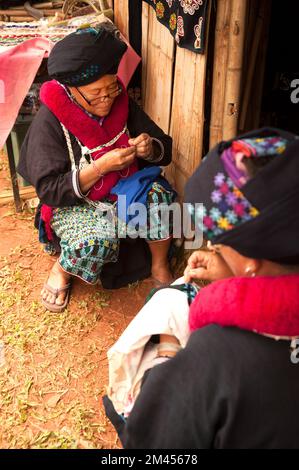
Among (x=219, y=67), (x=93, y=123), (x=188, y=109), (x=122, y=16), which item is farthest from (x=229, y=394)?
(x=122, y=16)

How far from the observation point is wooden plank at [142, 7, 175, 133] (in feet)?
10.6

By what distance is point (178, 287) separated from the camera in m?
1.90

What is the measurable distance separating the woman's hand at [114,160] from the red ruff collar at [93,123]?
0.15 m

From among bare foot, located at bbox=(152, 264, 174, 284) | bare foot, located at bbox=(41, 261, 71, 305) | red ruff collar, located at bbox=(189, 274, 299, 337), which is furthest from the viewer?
bare foot, located at bbox=(152, 264, 174, 284)

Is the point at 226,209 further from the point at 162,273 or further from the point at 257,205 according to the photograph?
the point at 162,273

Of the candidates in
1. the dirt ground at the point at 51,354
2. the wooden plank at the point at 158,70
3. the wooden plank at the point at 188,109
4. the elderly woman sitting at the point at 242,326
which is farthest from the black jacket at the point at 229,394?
the wooden plank at the point at 158,70

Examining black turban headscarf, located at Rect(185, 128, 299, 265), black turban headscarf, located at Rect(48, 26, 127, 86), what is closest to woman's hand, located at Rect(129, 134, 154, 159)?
black turban headscarf, located at Rect(48, 26, 127, 86)

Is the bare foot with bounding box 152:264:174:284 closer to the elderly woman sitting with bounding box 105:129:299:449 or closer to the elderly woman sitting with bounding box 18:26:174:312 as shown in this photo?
the elderly woman sitting with bounding box 18:26:174:312

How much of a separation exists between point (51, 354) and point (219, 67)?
1.80 meters

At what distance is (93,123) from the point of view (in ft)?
8.87

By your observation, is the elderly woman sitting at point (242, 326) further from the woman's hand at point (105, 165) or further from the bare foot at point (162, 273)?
the bare foot at point (162, 273)

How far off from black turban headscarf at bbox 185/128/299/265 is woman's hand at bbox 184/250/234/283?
0.82 feet

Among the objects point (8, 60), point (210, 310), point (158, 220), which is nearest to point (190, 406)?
point (210, 310)

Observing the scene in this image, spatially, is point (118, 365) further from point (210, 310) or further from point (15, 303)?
point (15, 303)
